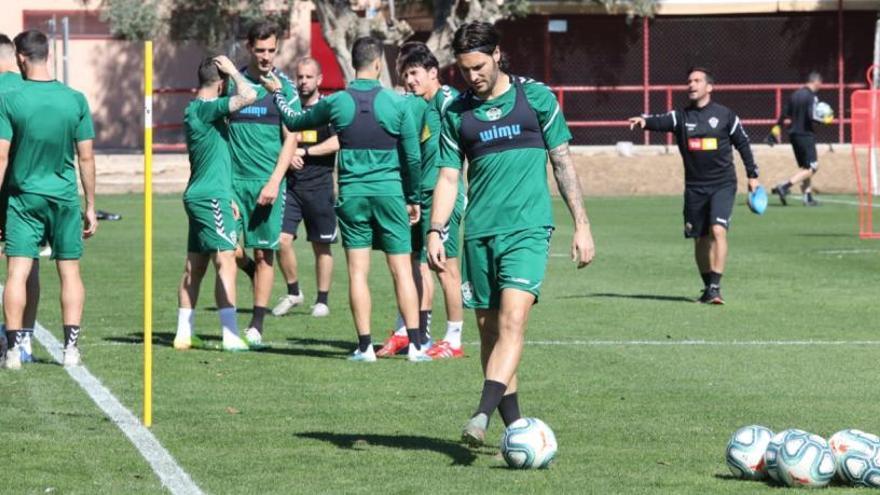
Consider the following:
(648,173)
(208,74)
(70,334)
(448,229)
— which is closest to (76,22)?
(648,173)

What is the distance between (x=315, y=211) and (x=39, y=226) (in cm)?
423

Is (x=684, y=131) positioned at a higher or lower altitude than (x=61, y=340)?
higher

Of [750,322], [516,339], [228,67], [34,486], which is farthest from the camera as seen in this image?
[750,322]

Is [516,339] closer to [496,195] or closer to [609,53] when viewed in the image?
[496,195]

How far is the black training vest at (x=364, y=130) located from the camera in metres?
12.2

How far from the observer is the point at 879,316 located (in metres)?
15.0

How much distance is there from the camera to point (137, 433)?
30.6ft

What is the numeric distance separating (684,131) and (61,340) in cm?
634

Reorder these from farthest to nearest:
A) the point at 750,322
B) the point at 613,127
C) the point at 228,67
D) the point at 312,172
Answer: the point at 613,127, the point at 312,172, the point at 750,322, the point at 228,67

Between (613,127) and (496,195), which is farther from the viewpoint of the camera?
(613,127)

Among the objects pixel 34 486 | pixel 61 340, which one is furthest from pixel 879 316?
pixel 34 486

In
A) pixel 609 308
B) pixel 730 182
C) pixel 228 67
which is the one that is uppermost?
pixel 228 67

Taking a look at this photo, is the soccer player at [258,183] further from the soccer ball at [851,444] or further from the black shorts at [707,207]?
the soccer ball at [851,444]

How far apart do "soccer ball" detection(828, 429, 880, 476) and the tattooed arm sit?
148 cm
